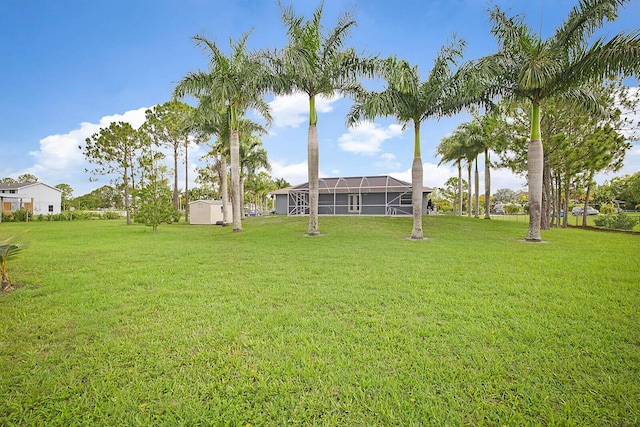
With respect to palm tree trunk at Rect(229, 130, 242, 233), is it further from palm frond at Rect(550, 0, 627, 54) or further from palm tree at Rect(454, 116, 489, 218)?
palm tree at Rect(454, 116, 489, 218)

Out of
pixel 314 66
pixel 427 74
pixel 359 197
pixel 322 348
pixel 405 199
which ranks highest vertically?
pixel 314 66

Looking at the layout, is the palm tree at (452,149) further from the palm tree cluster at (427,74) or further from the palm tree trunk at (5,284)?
the palm tree trunk at (5,284)

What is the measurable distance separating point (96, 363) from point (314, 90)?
43.1 ft

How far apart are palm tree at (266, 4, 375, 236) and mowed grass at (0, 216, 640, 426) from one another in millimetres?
8346

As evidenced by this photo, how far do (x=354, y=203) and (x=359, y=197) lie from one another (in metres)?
1.44

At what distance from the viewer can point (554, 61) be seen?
10.8m

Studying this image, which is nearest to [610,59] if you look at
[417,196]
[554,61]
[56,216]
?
[554,61]

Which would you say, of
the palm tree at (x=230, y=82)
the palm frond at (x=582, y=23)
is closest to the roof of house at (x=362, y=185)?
the palm tree at (x=230, y=82)

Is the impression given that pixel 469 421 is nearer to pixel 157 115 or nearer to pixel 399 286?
pixel 399 286

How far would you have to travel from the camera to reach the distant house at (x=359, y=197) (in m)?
26.0

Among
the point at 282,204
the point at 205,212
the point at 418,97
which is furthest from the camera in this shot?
the point at 282,204

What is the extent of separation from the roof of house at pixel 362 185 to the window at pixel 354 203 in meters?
1.01

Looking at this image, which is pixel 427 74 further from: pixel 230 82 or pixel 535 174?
pixel 230 82

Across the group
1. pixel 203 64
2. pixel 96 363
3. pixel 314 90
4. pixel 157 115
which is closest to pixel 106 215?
pixel 157 115
